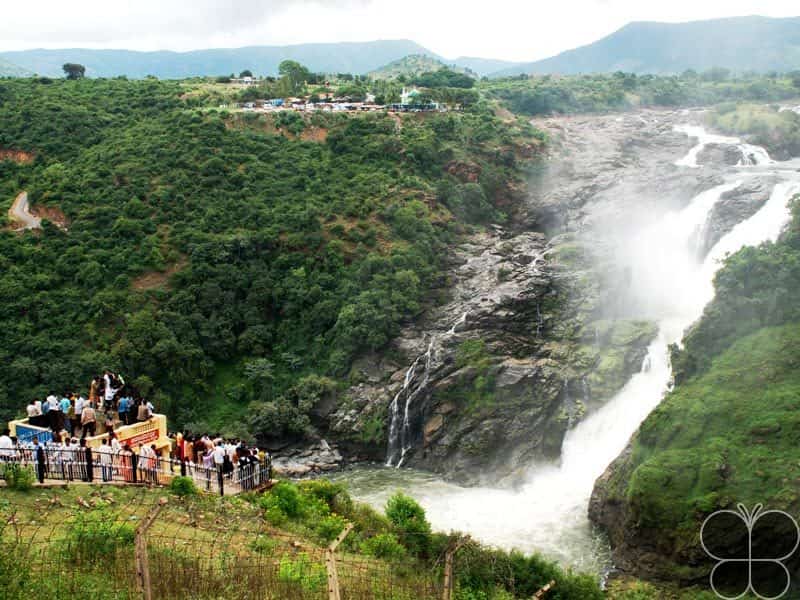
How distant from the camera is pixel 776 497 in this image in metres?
22.1

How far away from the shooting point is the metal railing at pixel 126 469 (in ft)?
55.1

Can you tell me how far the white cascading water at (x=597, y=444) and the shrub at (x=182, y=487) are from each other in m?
11.1

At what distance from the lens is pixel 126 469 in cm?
1814

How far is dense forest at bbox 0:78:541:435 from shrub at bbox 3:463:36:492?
21140 millimetres

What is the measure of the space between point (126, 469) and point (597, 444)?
66.1 ft

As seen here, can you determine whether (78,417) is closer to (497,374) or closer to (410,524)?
(410,524)

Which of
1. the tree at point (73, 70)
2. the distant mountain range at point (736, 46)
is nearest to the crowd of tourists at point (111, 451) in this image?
the tree at point (73, 70)

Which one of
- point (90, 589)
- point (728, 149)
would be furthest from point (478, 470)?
point (728, 149)

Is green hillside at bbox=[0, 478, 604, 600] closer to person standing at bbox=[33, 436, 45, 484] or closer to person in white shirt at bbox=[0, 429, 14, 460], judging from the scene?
person standing at bbox=[33, 436, 45, 484]

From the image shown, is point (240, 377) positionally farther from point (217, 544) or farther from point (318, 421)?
point (217, 544)

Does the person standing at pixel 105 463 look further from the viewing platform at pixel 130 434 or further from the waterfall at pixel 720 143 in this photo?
the waterfall at pixel 720 143

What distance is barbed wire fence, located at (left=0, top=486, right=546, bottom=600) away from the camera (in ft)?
38.3

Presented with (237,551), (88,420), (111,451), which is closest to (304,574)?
(237,551)

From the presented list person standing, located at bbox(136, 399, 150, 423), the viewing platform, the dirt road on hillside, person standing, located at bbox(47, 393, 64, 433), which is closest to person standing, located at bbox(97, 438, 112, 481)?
the viewing platform
